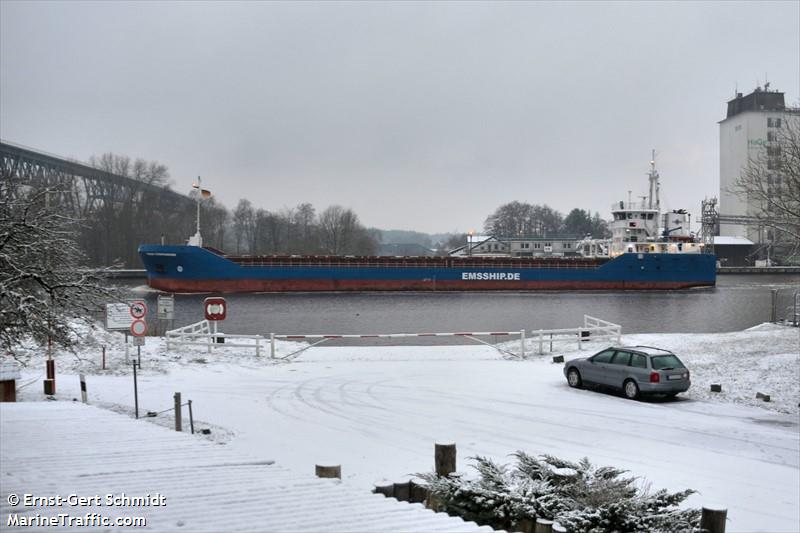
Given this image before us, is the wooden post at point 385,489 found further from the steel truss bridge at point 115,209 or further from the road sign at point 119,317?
the steel truss bridge at point 115,209

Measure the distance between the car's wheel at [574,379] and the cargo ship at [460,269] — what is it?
1669 inches

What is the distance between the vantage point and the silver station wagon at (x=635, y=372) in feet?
42.9

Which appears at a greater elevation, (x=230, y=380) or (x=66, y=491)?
(x=66, y=491)

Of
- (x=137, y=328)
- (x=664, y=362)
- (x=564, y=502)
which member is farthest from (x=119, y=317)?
(x=564, y=502)

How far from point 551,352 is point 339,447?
40.2ft

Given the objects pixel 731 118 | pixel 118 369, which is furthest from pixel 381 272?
pixel 731 118

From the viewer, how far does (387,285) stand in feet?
188

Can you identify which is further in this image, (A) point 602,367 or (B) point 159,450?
(A) point 602,367

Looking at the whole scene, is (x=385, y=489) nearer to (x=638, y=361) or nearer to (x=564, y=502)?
(x=564, y=502)

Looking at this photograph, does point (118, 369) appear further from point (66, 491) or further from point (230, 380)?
point (66, 491)

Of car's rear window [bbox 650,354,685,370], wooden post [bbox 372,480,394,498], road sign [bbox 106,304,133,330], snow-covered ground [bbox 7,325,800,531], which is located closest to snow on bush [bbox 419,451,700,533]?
wooden post [bbox 372,480,394,498]

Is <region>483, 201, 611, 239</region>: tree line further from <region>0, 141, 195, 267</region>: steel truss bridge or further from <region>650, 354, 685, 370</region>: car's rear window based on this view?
<region>650, 354, 685, 370</region>: car's rear window

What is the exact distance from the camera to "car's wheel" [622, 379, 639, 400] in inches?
524

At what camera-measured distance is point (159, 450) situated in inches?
274
